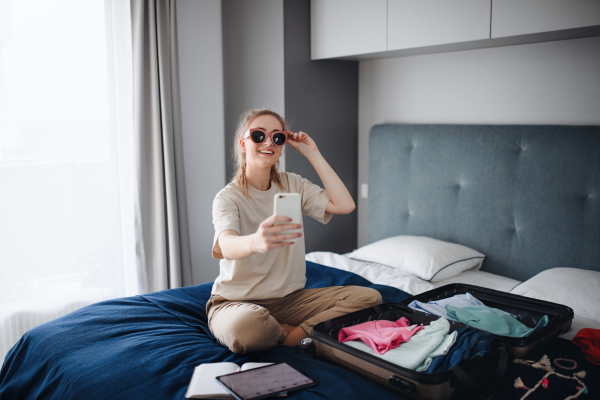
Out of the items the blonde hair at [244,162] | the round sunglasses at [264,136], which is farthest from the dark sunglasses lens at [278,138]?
the blonde hair at [244,162]

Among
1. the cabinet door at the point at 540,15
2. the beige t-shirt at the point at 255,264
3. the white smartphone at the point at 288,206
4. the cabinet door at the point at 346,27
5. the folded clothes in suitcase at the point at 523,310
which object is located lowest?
the folded clothes in suitcase at the point at 523,310

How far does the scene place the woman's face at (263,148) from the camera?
1779 millimetres

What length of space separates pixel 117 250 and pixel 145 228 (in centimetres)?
20

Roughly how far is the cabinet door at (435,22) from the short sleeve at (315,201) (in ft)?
3.54

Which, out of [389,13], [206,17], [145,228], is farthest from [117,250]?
[389,13]

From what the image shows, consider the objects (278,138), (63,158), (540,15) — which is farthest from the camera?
(63,158)

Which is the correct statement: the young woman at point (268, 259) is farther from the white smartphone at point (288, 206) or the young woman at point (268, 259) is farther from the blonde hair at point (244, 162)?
the white smartphone at point (288, 206)

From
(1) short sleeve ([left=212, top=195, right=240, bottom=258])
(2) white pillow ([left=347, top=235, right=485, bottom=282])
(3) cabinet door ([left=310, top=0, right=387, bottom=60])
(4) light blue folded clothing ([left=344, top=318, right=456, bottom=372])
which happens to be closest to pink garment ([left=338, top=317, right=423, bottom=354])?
(4) light blue folded clothing ([left=344, top=318, right=456, bottom=372])

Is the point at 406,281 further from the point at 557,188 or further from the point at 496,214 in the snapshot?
the point at 557,188

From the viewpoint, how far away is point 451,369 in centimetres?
125

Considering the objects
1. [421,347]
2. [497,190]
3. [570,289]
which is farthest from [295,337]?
[497,190]

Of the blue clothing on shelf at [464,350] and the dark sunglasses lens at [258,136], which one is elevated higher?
the dark sunglasses lens at [258,136]

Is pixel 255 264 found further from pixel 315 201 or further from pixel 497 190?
pixel 497 190

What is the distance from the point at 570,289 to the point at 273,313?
1207 millimetres
